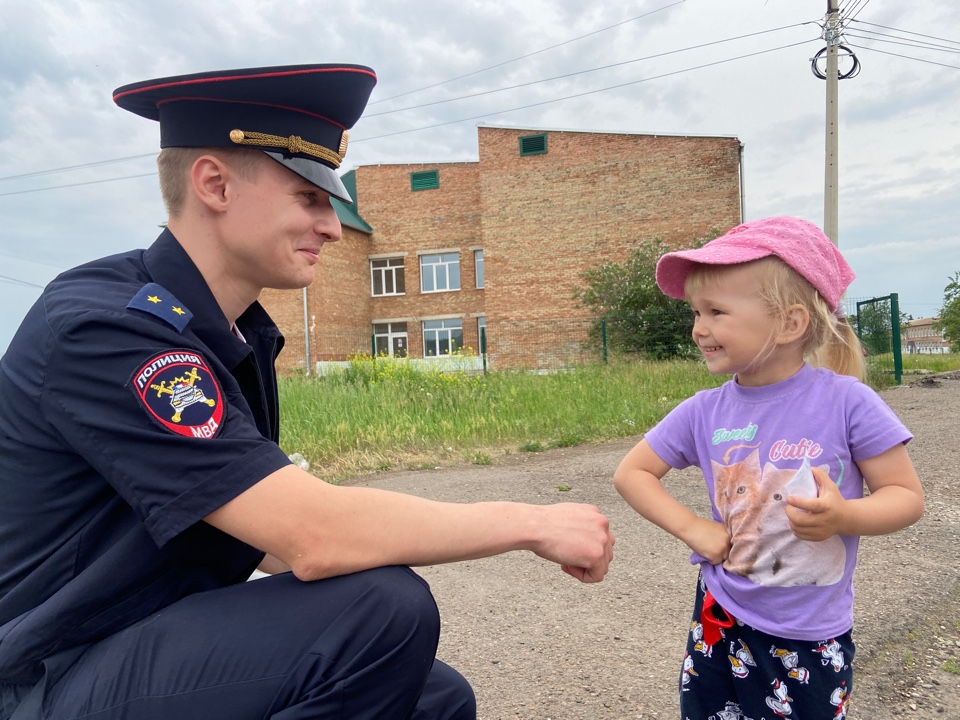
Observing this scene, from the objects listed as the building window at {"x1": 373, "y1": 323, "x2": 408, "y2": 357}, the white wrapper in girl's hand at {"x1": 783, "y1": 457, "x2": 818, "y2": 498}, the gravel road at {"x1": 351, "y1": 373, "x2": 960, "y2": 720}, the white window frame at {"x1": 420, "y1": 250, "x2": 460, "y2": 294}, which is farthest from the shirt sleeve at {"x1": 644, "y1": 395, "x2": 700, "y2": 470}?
the building window at {"x1": 373, "y1": 323, "x2": 408, "y2": 357}

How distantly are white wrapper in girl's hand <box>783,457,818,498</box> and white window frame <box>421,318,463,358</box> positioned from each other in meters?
29.2

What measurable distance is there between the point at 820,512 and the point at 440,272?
98.0 feet

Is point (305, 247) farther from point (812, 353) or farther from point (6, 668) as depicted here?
point (812, 353)

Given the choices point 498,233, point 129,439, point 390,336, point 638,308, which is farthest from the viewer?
point 390,336

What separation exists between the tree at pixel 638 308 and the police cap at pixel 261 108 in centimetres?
1408

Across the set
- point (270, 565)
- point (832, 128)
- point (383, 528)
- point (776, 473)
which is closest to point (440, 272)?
point (832, 128)

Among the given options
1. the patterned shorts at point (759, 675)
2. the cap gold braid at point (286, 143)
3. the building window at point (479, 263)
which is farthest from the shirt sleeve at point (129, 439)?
the building window at point (479, 263)

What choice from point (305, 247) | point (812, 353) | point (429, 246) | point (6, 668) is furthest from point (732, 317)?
point (429, 246)

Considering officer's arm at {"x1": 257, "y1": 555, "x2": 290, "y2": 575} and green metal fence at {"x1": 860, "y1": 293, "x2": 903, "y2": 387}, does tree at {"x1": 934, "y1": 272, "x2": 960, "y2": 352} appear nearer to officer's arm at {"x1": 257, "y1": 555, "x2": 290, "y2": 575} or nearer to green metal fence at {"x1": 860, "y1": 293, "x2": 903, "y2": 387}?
green metal fence at {"x1": 860, "y1": 293, "x2": 903, "y2": 387}

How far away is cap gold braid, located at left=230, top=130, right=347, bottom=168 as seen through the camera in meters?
1.61

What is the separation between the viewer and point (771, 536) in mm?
1622

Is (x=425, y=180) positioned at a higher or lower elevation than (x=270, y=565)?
higher

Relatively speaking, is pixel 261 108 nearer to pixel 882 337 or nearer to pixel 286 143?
pixel 286 143

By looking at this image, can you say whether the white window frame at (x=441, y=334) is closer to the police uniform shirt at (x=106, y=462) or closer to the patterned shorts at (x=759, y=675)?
the patterned shorts at (x=759, y=675)
